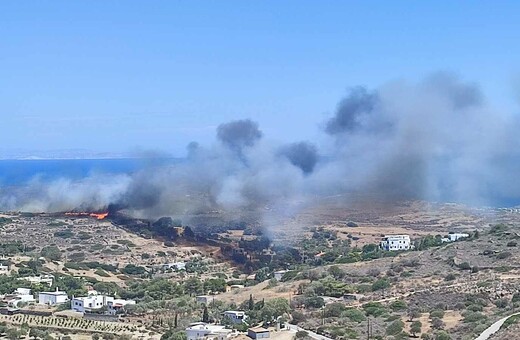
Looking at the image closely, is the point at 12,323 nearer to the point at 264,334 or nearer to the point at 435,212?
the point at 264,334

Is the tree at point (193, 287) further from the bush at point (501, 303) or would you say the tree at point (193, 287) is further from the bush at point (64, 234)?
the bush at point (64, 234)

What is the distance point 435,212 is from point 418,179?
2325cm

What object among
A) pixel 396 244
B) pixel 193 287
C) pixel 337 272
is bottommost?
pixel 193 287

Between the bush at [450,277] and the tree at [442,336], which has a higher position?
the bush at [450,277]

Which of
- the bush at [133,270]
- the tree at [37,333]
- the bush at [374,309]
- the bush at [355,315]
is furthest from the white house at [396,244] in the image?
the tree at [37,333]

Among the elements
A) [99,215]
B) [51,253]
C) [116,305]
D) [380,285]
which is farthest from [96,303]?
[99,215]

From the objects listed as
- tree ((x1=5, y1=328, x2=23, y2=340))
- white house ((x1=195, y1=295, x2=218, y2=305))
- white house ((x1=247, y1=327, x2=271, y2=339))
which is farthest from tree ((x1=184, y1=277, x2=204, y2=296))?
white house ((x1=247, y1=327, x2=271, y2=339))

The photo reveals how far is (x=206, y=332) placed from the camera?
3912cm

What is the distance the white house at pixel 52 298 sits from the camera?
5031 cm

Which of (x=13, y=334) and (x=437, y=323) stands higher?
(x=437, y=323)

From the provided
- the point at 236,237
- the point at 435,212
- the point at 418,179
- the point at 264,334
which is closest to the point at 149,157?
the point at 236,237

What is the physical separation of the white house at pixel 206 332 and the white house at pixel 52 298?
13175 mm

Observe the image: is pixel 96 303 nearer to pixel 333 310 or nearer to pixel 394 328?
pixel 333 310

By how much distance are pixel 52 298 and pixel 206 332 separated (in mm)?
15437
